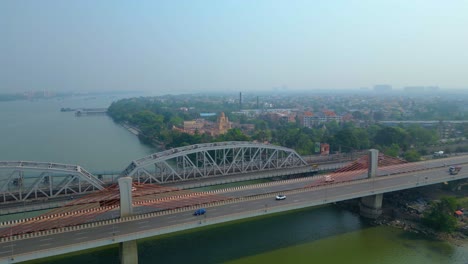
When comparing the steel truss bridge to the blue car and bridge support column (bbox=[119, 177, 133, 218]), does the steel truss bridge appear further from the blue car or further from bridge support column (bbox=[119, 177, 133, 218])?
the blue car

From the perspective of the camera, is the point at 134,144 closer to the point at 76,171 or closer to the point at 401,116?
the point at 76,171

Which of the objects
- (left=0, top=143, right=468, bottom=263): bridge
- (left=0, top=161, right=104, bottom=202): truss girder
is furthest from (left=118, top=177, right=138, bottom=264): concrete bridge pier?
(left=0, top=161, right=104, bottom=202): truss girder

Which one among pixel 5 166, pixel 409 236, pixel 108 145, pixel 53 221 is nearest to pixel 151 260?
pixel 53 221

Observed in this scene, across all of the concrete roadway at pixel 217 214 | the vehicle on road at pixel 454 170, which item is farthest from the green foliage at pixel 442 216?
the vehicle on road at pixel 454 170

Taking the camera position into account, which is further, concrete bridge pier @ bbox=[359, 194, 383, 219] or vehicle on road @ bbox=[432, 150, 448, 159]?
vehicle on road @ bbox=[432, 150, 448, 159]

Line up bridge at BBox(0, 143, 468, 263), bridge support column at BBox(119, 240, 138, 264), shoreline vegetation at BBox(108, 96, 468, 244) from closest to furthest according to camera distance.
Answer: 1. bridge at BBox(0, 143, 468, 263)
2. bridge support column at BBox(119, 240, 138, 264)
3. shoreline vegetation at BBox(108, 96, 468, 244)

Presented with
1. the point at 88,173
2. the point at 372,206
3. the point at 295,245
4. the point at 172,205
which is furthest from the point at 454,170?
the point at 88,173

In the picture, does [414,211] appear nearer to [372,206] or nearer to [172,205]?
[372,206]
